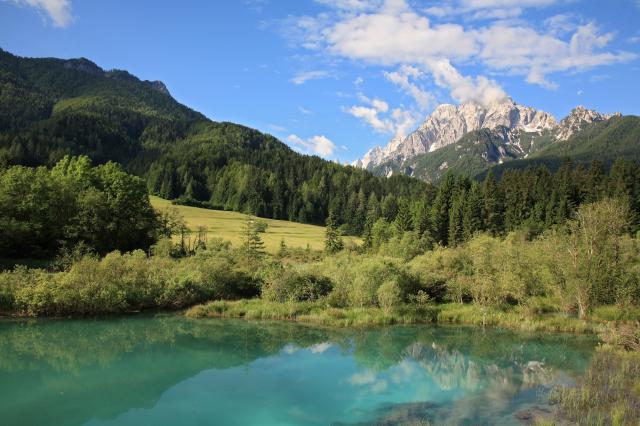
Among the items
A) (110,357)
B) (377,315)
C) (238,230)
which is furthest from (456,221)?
(110,357)

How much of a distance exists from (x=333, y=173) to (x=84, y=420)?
6322 inches

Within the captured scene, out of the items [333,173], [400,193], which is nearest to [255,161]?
[333,173]

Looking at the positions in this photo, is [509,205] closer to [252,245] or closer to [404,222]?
[404,222]

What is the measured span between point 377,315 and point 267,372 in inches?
516

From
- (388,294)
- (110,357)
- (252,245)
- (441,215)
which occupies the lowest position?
(110,357)

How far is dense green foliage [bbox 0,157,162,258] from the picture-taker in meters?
50.5

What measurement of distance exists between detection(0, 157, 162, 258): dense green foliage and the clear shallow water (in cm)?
2331

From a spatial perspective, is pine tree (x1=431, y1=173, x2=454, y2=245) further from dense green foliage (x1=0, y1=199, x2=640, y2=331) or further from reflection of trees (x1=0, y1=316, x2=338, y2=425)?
reflection of trees (x1=0, y1=316, x2=338, y2=425)

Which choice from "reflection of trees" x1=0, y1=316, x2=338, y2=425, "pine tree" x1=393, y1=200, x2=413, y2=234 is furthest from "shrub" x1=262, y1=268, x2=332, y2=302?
"pine tree" x1=393, y1=200, x2=413, y2=234

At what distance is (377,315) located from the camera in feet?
115

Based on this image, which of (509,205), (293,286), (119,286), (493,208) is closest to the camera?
(119,286)

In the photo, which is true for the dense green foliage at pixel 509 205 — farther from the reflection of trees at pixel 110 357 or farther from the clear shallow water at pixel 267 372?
the reflection of trees at pixel 110 357

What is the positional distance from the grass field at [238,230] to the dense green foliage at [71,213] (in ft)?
48.0

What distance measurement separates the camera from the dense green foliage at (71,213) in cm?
5050
